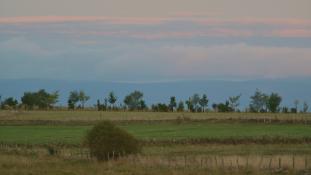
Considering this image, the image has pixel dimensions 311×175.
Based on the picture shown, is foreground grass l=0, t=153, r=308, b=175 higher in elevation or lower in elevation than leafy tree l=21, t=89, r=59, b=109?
lower

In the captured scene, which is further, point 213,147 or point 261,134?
point 261,134

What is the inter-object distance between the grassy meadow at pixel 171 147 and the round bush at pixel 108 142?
769 mm

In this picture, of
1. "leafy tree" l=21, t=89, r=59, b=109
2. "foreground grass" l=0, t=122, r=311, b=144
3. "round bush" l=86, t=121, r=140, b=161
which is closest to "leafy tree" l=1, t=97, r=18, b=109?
"leafy tree" l=21, t=89, r=59, b=109

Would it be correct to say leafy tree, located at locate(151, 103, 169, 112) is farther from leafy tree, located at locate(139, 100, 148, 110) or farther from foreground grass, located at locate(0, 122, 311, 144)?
foreground grass, located at locate(0, 122, 311, 144)

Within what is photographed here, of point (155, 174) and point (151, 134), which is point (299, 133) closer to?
point (151, 134)

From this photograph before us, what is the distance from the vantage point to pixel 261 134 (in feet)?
217

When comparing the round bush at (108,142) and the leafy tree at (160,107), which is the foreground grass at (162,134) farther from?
the leafy tree at (160,107)

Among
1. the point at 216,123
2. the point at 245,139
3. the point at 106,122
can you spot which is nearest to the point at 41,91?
the point at 216,123

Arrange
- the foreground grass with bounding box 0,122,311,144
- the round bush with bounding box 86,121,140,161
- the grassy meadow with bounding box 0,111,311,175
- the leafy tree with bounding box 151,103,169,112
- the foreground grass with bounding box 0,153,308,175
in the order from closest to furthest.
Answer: the foreground grass with bounding box 0,153,308,175, the grassy meadow with bounding box 0,111,311,175, the round bush with bounding box 86,121,140,161, the foreground grass with bounding box 0,122,311,144, the leafy tree with bounding box 151,103,169,112

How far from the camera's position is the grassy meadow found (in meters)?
34.8

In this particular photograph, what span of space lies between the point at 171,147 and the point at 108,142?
1704 cm

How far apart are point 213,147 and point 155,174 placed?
25240 millimetres

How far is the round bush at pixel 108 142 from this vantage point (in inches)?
1617

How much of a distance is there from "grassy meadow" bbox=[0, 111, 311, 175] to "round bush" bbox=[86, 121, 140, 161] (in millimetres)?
769
